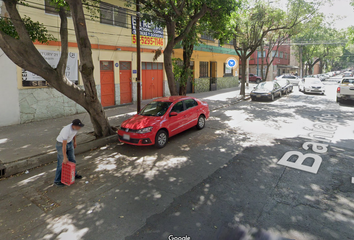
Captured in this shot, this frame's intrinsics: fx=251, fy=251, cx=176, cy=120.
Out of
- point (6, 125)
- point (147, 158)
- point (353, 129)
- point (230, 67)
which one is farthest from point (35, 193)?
point (230, 67)

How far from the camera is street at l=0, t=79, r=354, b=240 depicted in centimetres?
404

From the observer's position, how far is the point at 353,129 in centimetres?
1019

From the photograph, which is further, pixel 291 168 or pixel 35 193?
pixel 291 168

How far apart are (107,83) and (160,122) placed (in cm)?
776

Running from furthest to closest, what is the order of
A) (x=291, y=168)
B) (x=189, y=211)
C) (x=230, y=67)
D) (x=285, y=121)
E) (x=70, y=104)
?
(x=230, y=67)
(x=70, y=104)
(x=285, y=121)
(x=291, y=168)
(x=189, y=211)

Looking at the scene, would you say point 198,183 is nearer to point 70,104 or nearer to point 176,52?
point 70,104

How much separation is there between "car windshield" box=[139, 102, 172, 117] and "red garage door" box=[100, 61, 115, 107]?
20.6 feet

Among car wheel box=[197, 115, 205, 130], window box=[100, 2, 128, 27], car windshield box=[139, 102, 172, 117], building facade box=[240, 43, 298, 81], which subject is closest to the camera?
car windshield box=[139, 102, 172, 117]

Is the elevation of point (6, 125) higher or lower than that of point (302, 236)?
higher

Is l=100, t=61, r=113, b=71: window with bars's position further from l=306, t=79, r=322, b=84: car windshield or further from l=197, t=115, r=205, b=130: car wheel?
l=306, t=79, r=322, b=84: car windshield

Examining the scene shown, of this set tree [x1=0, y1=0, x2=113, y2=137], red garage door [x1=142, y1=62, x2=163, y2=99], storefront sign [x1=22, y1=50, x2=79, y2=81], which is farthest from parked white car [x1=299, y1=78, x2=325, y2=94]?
tree [x1=0, y1=0, x2=113, y2=137]

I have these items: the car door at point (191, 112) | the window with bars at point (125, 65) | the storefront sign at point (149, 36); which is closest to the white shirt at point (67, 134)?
the car door at point (191, 112)

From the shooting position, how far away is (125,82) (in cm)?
1570

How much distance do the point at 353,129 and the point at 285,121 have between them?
8.67 feet
